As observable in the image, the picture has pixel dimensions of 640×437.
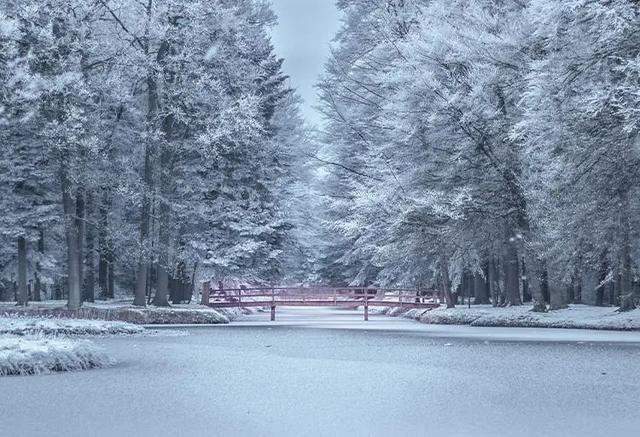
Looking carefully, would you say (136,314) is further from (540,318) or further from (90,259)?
(540,318)

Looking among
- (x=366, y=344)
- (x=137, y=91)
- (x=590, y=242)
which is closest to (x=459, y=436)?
(x=366, y=344)

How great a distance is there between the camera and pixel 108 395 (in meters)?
9.17

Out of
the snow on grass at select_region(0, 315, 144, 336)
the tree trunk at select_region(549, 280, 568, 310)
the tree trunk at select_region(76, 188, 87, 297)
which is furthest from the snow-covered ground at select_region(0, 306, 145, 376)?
the tree trunk at select_region(549, 280, 568, 310)

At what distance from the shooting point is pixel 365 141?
35.9 m

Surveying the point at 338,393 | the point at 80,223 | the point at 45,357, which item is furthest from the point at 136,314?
the point at 338,393

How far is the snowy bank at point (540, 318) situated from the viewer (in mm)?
22469

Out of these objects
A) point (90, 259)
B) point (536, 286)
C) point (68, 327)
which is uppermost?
point (90, 259)

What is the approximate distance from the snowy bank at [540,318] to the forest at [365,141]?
1.13 meters

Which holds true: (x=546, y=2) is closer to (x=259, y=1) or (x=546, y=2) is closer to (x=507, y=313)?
(x=507, y=313)

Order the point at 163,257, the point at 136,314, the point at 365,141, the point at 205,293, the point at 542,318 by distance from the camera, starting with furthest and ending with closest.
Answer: the point at 365,141, the point at 205,293, the point at 163,257, the point at 136,314, the point at 542,318

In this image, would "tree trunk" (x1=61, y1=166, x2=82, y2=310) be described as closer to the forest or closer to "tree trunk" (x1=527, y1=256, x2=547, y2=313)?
the forest

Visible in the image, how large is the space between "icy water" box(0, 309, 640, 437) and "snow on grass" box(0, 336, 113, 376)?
40 centimetres

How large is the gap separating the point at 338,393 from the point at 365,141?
89.0ft

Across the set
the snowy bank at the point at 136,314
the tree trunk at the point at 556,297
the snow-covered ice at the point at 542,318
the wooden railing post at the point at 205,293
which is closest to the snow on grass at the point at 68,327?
the snowy bank at the point at 136,314
